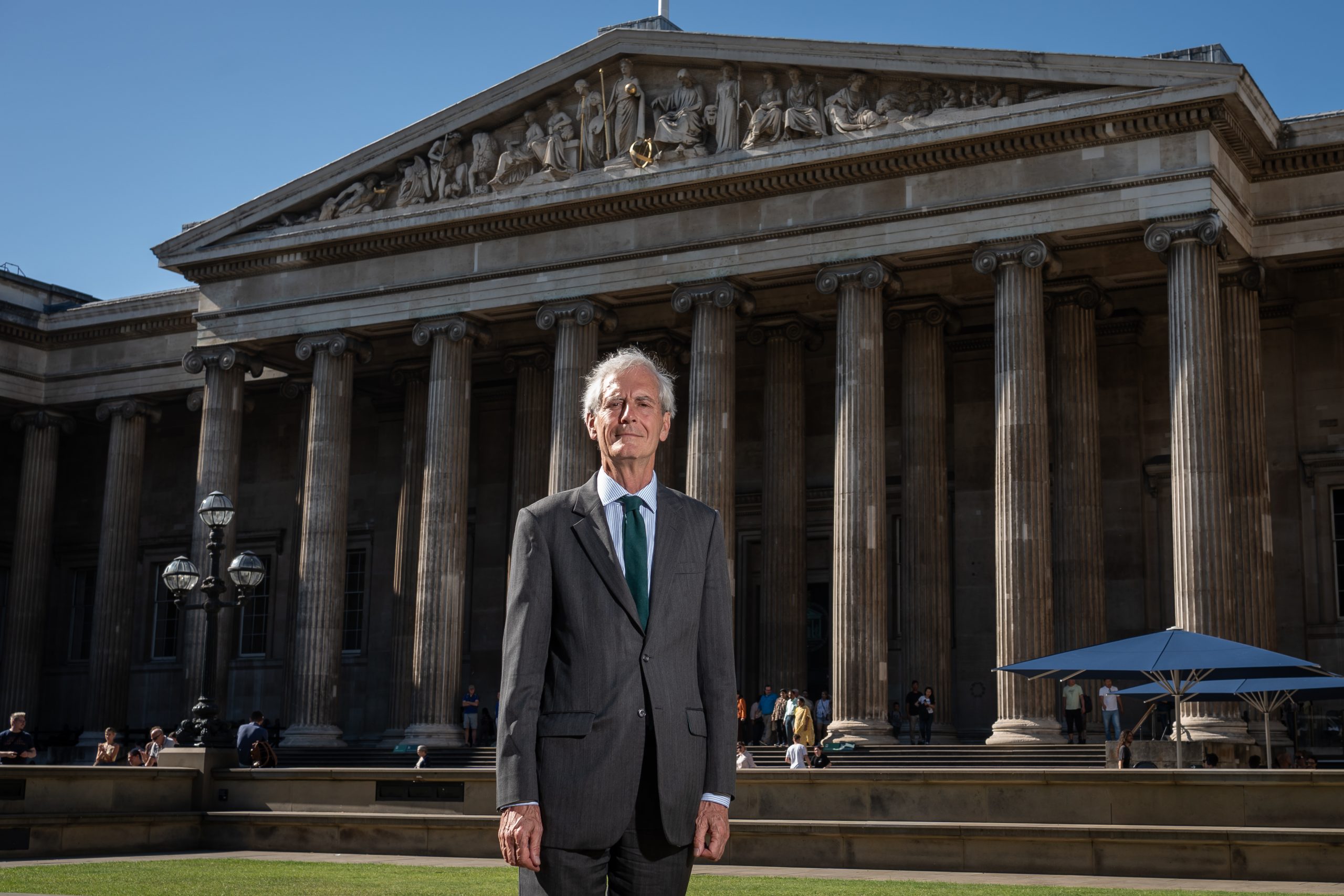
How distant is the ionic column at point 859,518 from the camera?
32.9 meters

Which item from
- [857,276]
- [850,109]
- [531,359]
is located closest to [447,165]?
[531,359]

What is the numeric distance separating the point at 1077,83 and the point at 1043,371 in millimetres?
5931

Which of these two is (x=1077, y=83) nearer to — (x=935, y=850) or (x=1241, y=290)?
(x=1241, y=290)

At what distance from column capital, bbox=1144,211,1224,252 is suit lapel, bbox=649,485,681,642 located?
26900 millimetres

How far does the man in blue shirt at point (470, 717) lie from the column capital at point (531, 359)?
8.97m

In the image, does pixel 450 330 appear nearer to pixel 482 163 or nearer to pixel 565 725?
pixel 482 163

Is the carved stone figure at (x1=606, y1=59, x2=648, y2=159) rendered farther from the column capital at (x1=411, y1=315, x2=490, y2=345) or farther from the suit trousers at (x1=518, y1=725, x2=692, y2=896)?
the suit trousers at (x1=518, y1=725, x2=692, y2=896)

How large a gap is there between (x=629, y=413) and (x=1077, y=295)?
103 feet

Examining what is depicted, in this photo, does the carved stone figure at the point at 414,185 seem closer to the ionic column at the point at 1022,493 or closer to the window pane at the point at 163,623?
the ionic column at the point at 1022,493

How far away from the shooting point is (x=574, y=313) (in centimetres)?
3775

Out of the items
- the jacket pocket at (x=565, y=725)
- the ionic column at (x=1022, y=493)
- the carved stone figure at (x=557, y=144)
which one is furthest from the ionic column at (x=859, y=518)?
the jacket pocket at (x=565, y=725)

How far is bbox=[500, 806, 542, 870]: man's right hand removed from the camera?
5.71 m

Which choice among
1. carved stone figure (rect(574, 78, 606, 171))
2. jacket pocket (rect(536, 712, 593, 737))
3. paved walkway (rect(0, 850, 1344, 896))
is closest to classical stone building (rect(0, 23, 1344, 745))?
carved stone figure (rect(574, 78, 606, 171))

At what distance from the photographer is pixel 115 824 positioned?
23.6m
